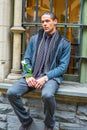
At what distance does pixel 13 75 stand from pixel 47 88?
0.76 meters

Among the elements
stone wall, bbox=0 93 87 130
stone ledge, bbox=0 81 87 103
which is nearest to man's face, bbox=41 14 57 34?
stone ledge, bbox=0 81 87 103

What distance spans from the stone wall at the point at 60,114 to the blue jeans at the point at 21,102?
0.74ft

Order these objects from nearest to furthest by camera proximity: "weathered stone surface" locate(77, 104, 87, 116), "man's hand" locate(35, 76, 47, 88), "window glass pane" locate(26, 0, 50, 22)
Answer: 1. "man's hand" locate(35, 76, 47, 88)
2. "weathered stone surface" locate(77, 104, 87, 116)
3. "window glass pane" locate(26, 0, 50, 22)

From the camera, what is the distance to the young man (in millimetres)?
3799

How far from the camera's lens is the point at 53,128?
3984mm

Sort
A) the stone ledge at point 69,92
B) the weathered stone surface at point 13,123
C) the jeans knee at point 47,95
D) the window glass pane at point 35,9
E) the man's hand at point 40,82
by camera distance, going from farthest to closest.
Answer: the window glass pane at point 35,9
the weathered stone surface at point 13,123
the stone ledge at point 69,92
the man's hand at point 40,82
the jeans knee at point 47,95

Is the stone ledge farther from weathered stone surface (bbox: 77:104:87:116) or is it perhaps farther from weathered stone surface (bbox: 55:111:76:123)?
weathered stone surface (bbox: 55:111:76:123)

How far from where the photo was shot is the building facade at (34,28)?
422 centimetres

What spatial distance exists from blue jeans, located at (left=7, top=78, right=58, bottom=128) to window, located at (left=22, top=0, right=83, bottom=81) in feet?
1.95

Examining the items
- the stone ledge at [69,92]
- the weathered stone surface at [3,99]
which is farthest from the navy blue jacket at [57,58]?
the weathered stone surface at [3,99]

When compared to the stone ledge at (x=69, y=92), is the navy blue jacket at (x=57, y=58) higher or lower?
higher

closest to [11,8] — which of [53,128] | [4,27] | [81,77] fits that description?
[4,27]

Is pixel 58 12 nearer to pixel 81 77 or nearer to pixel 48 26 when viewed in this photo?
pixel 48 26

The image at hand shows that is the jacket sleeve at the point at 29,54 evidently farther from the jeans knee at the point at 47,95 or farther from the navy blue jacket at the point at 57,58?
the jeans knee at the point at 47,95
